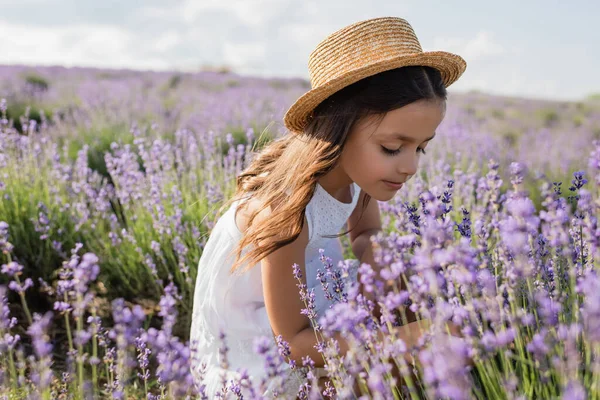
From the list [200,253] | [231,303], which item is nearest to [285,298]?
[231,303]

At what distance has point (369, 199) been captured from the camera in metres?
2.88

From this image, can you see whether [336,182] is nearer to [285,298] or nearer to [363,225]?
[363,225]

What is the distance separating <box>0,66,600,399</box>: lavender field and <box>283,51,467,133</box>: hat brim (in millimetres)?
463

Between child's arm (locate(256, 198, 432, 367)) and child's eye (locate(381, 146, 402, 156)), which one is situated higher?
child's eye (locate(381, 146, 402, 156))

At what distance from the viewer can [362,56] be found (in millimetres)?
2086

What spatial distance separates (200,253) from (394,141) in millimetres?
1639

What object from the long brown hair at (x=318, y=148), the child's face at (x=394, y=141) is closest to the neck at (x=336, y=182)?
the long brown hair at (x=318, y=148)

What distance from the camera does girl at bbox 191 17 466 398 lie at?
201 centimetres

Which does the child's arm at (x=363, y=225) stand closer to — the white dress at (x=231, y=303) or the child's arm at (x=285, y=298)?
the white dress at (x=231, y=303)

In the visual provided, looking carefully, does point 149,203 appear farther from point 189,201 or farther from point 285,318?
point 285,318

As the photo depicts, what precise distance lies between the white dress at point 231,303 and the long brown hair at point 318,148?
12 cm

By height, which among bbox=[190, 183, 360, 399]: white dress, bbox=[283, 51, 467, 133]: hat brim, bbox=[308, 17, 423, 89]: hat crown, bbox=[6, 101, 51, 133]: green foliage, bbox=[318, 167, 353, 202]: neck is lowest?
bbox=[190, 183, 360, 399]: white dress

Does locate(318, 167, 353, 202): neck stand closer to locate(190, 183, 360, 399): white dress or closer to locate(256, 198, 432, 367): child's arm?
locate(190, 183, 360, 399): white dress

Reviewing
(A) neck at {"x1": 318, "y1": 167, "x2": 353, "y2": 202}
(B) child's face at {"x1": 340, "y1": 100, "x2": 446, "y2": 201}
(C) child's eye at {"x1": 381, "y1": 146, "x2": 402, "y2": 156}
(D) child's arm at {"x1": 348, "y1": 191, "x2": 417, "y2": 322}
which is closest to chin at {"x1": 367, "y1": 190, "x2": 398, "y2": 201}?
(B) child's face at {"x1": 340, "y1": 100, "x2": 446, "y2": 201}
